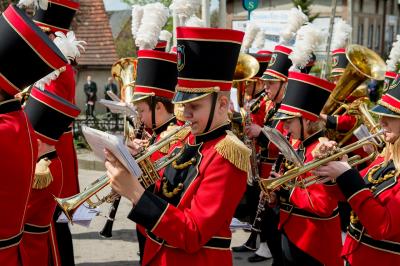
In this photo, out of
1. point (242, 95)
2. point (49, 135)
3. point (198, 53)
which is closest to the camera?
point (198, 53)

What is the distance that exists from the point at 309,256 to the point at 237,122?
7.90ft

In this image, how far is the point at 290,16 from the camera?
23.8ft

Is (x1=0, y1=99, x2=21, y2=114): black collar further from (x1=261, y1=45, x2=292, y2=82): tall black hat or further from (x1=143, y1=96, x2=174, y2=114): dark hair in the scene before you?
(x1=261, y1=45, x2=292, y2=82): tall black hat

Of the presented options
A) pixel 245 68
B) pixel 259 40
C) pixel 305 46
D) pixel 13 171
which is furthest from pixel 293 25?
pixel 13 171

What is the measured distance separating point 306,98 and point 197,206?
6.43 ft

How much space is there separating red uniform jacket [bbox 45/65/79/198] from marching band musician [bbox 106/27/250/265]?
229cm

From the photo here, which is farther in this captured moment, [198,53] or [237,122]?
[237,122]

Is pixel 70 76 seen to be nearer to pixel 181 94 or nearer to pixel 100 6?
pixel 181 94

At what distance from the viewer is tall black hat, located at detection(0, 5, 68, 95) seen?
2826 millimetres

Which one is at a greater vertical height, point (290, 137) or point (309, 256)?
point (290, 137)

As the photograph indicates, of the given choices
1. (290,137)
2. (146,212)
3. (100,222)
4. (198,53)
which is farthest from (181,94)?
(100,222)

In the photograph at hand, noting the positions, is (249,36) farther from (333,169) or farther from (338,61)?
(333,169)

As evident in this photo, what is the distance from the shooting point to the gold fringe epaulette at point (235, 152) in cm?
298

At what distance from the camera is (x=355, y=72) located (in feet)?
21.1
